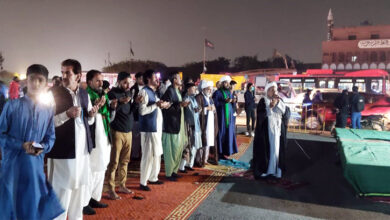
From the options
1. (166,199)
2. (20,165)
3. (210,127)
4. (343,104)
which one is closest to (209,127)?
(210,127)

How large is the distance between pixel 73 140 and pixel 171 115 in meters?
2.52

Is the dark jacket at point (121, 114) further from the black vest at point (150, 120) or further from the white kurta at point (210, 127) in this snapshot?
the white kurta at point (210, 127)

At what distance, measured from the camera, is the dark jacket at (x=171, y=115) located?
5316 millimetres

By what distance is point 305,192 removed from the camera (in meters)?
4.91

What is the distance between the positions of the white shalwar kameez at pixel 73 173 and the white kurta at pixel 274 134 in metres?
3.47

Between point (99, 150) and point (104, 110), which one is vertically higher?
point (104, 110)

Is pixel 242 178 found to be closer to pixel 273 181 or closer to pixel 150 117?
pixel 273 181

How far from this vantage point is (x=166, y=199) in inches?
174

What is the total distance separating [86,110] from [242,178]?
337 cm

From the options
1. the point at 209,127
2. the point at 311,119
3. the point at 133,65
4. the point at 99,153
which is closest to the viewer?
the point at 99,153

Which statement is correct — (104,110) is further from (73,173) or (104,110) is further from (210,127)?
(210,127)

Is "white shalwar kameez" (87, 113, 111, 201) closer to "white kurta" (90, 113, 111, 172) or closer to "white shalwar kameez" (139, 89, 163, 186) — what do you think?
"white kurta" (90, 113, 111, 172)

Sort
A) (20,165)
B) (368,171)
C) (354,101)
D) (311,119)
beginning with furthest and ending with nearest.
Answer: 1. (311,119)
2. (354,101)
3. (368,171)
4. (20,165)

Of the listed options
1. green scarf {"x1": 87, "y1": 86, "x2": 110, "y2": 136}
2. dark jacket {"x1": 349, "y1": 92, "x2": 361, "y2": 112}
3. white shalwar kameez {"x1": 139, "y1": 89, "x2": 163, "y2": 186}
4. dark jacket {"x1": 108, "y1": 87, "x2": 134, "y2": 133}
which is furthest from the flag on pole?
green scarf {"x1": 87, "y1": 86, "x2": 110, "y2": 136}
